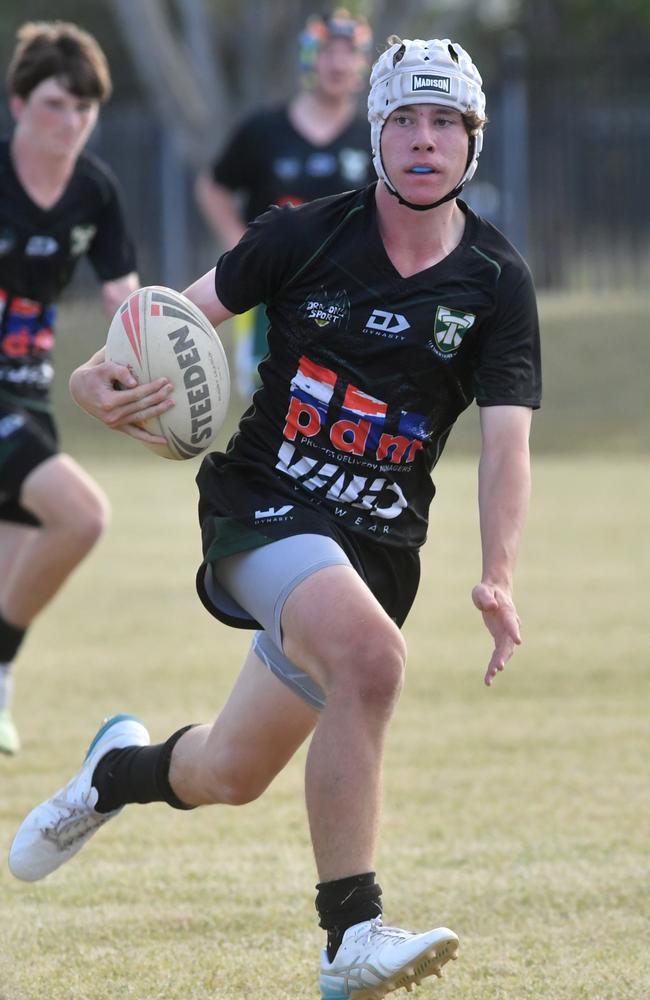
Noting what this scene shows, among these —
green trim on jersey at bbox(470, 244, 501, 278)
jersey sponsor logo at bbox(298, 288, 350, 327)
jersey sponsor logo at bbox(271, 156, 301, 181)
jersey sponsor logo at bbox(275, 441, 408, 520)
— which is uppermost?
green trim on jersey at bbox(470, 244, 501, 278)

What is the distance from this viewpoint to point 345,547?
3.92 m

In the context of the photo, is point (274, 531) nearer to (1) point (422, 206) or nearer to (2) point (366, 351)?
(2) point (366, 351)

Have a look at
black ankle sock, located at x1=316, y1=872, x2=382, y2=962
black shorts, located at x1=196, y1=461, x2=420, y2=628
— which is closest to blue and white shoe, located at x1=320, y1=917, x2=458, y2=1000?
black ankle sock, located at x1=316, y1=872, x2=382, y2=962

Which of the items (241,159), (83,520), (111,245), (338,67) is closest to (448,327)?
(83,520)

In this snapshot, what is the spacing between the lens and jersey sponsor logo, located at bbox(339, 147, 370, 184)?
961 cm

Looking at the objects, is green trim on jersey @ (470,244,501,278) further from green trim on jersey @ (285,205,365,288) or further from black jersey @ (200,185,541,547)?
green trim on jersey @ (285,205,365,288)

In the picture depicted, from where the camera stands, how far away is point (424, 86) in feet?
12.8

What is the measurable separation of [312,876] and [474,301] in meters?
1.76

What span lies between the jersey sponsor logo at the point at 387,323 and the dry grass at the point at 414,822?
1.46 metres

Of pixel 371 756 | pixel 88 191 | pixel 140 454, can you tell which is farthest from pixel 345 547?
pixel 140 454

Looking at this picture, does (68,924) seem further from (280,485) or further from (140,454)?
(140,454)

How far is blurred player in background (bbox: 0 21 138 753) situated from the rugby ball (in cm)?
259

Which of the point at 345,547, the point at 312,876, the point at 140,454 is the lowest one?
the point at 140,454

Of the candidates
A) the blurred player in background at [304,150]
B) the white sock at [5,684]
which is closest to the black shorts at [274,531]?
the white sock at [5,684]
